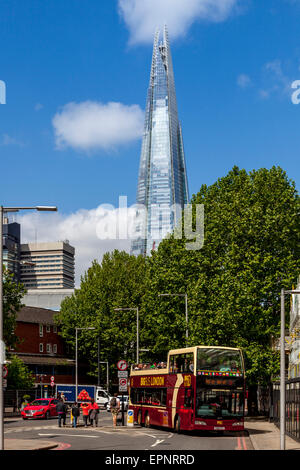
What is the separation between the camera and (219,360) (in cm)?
3528

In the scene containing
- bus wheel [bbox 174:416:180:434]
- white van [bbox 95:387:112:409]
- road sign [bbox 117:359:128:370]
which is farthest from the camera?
white van [bbox 95:387:112:409]

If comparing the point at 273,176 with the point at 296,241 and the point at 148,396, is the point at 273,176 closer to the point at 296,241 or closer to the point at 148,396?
the point at 296,241

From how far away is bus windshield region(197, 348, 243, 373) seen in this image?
115 feet

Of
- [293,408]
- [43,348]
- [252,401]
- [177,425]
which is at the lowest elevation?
[43,348]

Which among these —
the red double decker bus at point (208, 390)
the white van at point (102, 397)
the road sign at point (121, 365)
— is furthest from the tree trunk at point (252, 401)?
the white van at point (102, 397)

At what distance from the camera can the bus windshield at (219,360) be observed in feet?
115

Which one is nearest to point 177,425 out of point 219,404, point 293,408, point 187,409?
point 187,409

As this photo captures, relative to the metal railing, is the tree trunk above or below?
below

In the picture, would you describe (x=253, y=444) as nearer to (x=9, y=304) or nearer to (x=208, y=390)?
(x=208, y=390)

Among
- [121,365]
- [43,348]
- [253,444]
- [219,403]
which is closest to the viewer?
[253,444]

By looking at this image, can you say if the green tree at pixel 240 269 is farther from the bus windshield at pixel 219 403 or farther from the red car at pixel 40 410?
the bus windshield at pixel 219 403

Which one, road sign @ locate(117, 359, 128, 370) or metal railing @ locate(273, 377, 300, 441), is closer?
metal railing @ locate(273, 377, 300, 441)

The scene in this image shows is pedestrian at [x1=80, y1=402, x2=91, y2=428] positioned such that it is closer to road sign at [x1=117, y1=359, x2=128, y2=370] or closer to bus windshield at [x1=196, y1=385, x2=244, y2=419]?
road sign at [x1=117, y1=359, x2=128, y2=370]

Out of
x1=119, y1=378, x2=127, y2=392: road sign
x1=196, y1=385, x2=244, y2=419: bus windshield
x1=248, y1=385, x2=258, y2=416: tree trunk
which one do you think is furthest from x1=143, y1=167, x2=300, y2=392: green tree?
x1=196, y1=385, x2=244, y2=419: bus windshield
